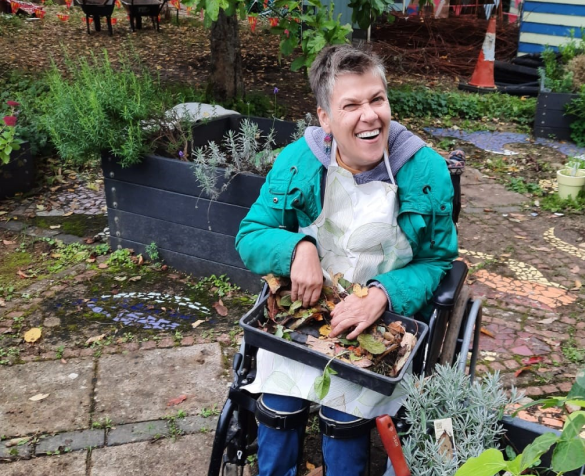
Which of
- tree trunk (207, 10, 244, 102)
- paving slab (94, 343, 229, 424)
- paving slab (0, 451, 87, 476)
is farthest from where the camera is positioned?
tree trunk (207, 10, 244, 102)

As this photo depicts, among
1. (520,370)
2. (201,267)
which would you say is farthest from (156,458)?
(520,370)

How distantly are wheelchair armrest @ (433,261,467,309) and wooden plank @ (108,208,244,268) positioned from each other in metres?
1.92

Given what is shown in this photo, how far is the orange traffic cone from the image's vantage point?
31.7 feet

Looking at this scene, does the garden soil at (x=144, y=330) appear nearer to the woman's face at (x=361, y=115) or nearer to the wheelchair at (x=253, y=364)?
the wheelchair at (x=253, y=364)

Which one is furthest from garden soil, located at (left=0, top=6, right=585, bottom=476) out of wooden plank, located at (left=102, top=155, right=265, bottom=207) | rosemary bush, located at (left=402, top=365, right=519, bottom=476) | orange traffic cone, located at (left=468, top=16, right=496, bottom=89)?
orange traffic cone, located at (left=468, top=16, right=496, bottom=89)

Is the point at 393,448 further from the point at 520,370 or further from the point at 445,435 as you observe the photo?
the point at 520,370

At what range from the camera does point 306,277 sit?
2.13m

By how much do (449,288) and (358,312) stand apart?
1.20ft

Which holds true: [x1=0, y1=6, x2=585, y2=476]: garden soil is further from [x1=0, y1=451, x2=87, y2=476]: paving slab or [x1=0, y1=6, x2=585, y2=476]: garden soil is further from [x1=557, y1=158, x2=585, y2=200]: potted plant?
[x1=557, y1=158, x2=585, y2=200]: potted plant

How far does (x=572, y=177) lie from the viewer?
5.60m

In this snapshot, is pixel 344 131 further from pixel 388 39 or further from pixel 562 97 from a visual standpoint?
pixel 388 39

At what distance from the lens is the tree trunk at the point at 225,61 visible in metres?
6.59

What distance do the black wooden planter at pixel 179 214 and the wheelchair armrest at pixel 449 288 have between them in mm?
1682

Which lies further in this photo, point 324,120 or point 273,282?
point 324,120
